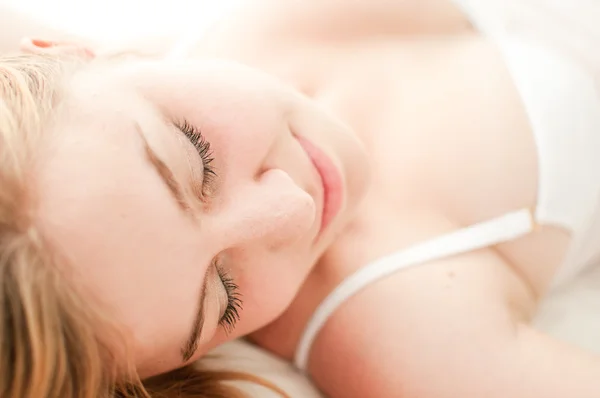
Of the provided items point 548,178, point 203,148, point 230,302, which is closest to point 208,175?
point 203,148

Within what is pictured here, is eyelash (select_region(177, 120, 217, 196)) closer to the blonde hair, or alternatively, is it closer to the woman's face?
the woman's face

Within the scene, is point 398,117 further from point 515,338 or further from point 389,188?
point 515,338

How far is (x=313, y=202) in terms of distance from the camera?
63cm

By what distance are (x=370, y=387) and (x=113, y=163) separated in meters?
0.40

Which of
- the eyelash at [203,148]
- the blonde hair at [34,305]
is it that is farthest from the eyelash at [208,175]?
the blonde hair at [34,305]

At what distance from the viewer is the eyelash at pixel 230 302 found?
24.6 inches

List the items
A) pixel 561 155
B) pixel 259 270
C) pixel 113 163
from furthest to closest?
pixel 561 155, pixel 259 270, pixel 113 163

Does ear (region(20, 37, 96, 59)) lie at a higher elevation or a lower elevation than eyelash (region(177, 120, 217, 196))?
higher

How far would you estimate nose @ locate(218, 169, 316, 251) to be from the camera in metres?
0.60

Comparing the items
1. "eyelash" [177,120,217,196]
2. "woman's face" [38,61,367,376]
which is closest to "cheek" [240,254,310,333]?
"woman's face" [38,61,367,376]

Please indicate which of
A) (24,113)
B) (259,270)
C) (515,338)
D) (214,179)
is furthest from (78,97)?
(515,338)

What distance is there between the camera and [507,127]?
0.81 meters

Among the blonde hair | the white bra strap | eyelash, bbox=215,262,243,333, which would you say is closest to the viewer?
the blonde hair

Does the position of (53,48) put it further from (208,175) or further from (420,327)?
(420,327)
